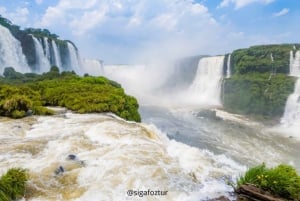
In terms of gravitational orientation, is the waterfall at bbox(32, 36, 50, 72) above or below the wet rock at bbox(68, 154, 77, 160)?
above

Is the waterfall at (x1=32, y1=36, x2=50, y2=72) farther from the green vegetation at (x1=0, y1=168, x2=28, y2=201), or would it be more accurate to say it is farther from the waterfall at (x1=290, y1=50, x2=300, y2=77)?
the green vegetation at (x1=0, y1=168, x2=28, y2=201)

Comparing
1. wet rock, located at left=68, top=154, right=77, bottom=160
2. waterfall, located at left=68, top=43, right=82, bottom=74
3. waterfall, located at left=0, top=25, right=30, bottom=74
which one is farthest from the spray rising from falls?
waterfall, located at left=0, top=25, right=30, bottom=74

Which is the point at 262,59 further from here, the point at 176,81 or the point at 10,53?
the point at 10,53

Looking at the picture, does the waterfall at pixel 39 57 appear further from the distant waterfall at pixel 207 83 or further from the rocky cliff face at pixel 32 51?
the distant waterfall at pixel 207 83

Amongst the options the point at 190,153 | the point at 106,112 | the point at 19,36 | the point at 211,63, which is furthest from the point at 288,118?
the point at 19,36

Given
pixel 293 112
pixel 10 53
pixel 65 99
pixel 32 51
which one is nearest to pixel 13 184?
pixel 65 99
